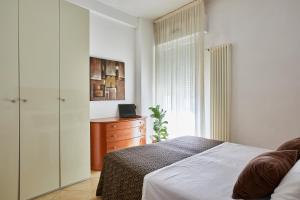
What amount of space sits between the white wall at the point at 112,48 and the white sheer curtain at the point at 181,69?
0.58 m

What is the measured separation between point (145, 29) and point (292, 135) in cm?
322

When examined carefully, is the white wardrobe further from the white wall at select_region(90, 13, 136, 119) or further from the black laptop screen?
the black laptop screen

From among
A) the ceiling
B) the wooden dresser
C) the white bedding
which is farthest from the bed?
the ceiling

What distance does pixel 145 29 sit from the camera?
405 centimetres

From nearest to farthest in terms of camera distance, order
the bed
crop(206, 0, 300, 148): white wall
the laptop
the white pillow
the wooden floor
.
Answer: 1. the white pillow
2. the bed
3. the wooden floor
4. crop(206, 0, 300, 148): white wall
5. the laptop

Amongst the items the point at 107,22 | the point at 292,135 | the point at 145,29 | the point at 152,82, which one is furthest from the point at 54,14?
the point at 292,135

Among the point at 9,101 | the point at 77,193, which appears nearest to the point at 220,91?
the point at 77,193

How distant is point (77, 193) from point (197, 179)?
5.64 feet

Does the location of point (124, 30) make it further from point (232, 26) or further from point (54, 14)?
point (232, 26)

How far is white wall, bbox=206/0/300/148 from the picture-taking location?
238 centimetres

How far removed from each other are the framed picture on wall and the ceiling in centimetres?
102

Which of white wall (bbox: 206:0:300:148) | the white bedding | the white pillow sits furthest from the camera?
white wall (bbox: 206:0:300:148)

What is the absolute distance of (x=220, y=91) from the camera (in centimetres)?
303

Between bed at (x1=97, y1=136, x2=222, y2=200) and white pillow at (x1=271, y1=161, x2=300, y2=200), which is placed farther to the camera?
bed at (x1=97, y1=136, x2=222, y2=200)
